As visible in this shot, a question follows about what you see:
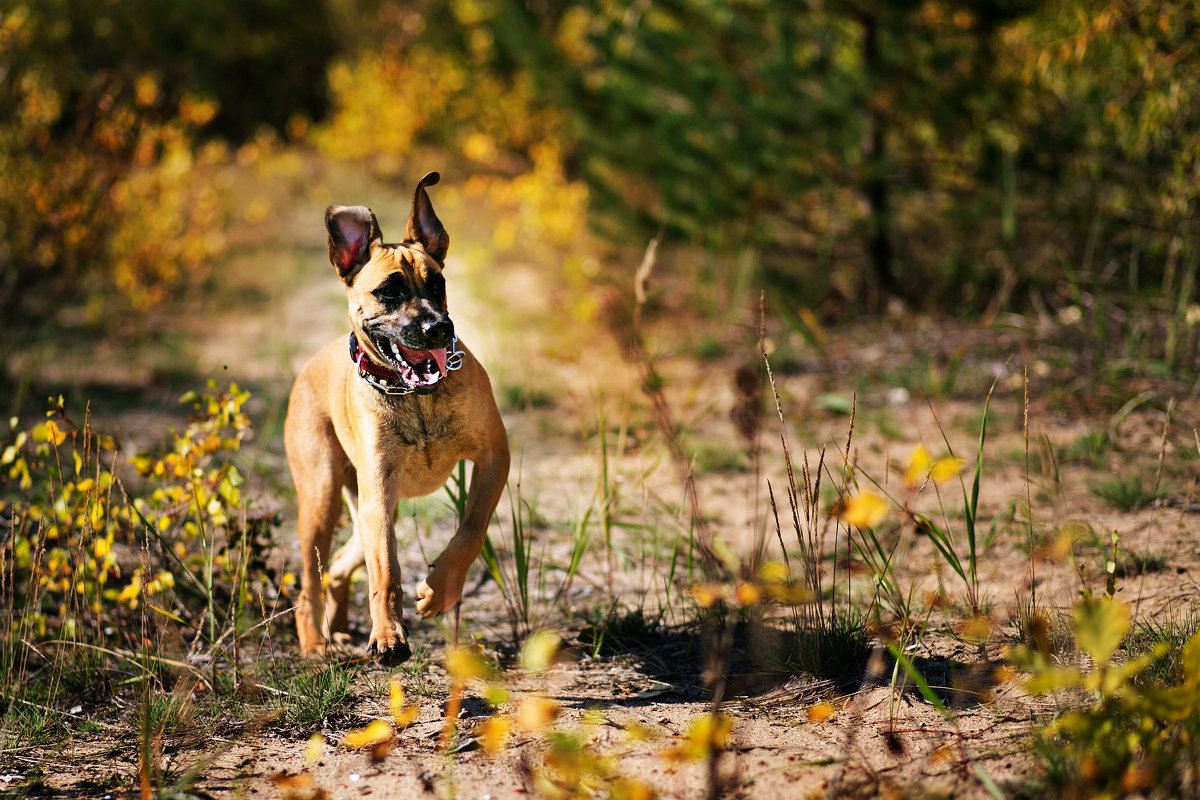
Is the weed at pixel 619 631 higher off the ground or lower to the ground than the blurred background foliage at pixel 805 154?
lower

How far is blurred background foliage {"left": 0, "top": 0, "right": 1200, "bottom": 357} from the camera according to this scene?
19.1 ft

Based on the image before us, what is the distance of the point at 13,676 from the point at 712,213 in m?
5.85

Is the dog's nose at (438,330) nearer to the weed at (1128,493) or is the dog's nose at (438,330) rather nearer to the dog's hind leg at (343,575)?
the dog's hind leg at (343,575)

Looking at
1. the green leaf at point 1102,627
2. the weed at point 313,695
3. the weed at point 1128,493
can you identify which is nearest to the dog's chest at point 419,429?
the weed at point 313,695

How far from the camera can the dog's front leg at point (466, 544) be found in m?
2.86

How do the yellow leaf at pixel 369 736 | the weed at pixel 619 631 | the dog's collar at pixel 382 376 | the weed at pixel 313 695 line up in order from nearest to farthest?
the yellow leaf at pixel 369 736 → the dog's collar at pixel 382 376 → the weed at pixel 313 695 → the weed at pixel 619 631

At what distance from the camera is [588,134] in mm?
9227

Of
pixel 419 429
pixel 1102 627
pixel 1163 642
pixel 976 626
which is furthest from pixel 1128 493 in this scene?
pixel 419 429

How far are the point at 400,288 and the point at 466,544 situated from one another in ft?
2.68

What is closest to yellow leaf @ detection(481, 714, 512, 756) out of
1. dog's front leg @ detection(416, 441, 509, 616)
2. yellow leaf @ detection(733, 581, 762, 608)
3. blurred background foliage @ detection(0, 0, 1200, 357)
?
dog's front leg @ detection(416, 441, 509, 616)

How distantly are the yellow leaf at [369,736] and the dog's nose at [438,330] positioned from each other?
1.10 m

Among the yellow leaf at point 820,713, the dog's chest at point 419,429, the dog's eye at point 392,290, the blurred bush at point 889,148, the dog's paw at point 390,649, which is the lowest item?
the yellow leaf at point 820,713

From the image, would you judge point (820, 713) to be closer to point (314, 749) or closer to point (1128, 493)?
point (314, 749)

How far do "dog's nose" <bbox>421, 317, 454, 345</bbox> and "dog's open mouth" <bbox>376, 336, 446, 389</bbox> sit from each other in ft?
0.31
